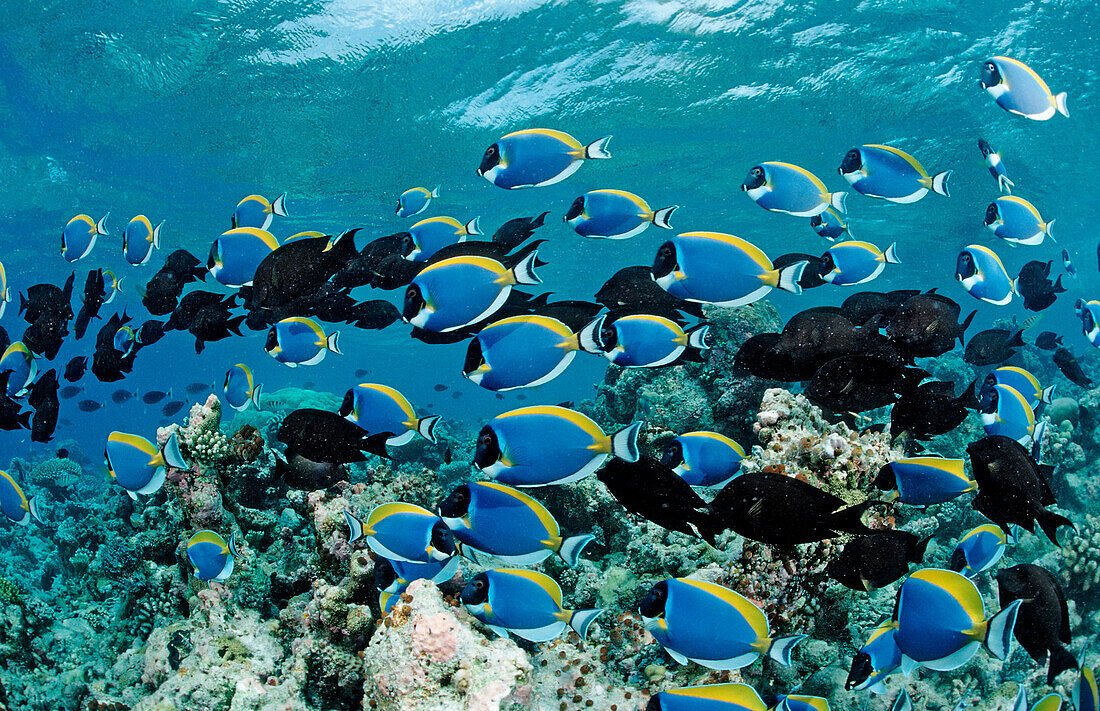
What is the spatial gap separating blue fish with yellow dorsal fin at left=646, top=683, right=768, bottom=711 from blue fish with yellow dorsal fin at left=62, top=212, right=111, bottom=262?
6.24 meters

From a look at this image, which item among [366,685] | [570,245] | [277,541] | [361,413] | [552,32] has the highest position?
[552,32]

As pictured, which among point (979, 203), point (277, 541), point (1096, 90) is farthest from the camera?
point (979, 203)

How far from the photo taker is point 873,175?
13.8 feet

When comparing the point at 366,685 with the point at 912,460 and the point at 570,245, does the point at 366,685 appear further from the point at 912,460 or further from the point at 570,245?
the point at 570,245

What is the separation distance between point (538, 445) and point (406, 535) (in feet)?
4.08

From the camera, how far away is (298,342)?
13.1 ft

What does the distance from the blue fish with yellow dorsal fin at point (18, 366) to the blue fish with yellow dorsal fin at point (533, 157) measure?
470 centimetres

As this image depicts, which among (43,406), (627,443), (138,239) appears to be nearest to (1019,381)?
(627,443)

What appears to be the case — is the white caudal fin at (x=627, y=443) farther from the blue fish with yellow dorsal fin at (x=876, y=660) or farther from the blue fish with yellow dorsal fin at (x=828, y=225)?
the blue fish with yellow dorsal fin at (x=828, y=225)

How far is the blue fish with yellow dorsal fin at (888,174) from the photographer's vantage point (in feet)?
13.7

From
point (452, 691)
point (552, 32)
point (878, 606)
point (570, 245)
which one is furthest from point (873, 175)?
point (570, 245)

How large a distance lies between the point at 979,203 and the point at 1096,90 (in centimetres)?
933

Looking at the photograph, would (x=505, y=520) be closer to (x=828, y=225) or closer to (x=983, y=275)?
(x=983, y=275)

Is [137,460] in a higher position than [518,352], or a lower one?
lower
